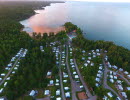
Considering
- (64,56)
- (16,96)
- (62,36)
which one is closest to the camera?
(16,96)

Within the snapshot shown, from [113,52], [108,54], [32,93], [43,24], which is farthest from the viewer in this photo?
[43,24]

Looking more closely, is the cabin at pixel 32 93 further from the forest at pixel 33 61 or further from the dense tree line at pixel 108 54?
the dense tree line at pixel 108 54

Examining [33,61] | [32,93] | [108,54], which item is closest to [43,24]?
[33,61]

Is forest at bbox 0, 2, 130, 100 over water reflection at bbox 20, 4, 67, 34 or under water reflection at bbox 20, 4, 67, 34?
under

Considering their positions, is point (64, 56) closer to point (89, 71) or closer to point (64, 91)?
point (89, 71)

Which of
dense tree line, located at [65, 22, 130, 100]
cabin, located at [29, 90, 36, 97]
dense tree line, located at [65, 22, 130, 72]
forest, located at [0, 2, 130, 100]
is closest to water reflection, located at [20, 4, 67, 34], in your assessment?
forest, located at [0, 2, 130, 100]

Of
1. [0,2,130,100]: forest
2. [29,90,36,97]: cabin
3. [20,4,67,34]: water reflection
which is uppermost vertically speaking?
[20,4,67,34]: water reflection

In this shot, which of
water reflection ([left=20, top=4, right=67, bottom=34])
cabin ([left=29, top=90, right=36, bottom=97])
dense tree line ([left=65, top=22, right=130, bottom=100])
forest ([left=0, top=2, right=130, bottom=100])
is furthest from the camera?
water reflection ([left=20, top=4, right=67, bottom=34])

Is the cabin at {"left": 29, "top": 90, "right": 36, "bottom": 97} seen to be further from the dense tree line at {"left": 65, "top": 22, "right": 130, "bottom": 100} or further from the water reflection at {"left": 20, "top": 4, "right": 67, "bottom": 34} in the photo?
the water reflection at {"left": 20, "top": 4, "right": 67, "bottom": 34}

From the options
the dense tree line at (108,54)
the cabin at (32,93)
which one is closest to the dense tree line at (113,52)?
the dense tree line at (108,54)

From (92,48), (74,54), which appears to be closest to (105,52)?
(92,48)

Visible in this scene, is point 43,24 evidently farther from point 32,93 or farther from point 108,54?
point 32,93
